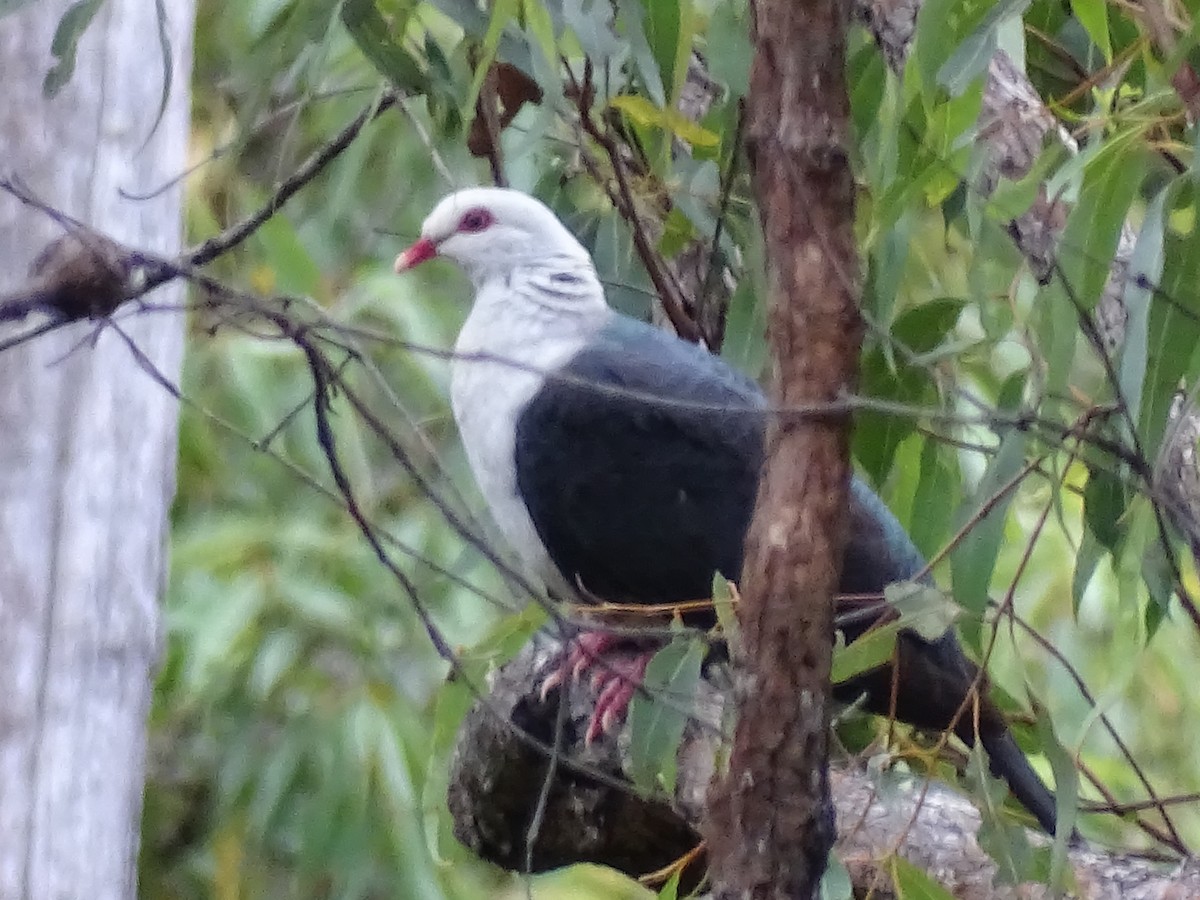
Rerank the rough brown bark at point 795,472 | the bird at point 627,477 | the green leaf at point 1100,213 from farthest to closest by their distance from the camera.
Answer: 1. the bird at point 627,477
2. the green leaf at point 1100,213
3. the rough brown bark at point 795,472

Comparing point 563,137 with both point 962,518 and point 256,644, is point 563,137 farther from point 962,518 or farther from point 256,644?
point 256,644

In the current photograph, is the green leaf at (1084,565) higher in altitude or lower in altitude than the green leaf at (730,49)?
lower

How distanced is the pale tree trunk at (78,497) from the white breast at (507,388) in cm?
29

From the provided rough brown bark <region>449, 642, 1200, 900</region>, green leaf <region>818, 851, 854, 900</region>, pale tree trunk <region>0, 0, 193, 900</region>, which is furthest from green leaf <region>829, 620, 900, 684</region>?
pale tree trunk <region>0, 0, 193, 900</region>

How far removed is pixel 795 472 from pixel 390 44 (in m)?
0.56

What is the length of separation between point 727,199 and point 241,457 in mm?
1092

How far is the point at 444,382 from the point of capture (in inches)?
80.0

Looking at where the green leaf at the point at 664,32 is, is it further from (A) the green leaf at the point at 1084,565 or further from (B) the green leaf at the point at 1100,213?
(A) the green leaf at the point at 1084,565

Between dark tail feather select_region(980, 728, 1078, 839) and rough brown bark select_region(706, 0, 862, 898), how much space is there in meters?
0.49

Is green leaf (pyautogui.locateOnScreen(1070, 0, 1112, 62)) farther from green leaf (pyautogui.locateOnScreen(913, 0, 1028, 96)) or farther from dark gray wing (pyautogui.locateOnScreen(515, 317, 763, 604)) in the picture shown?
dark gray wing (pyautogui.locateOnScreen(515, 317, 763, 604))

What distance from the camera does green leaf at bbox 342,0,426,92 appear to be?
110 cm

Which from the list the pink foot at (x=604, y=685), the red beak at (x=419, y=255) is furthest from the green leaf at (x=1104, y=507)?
the red beak at (x=419, y=255)

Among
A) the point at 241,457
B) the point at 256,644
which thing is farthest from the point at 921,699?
the point at 241,457

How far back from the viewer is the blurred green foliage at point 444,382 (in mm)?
879
